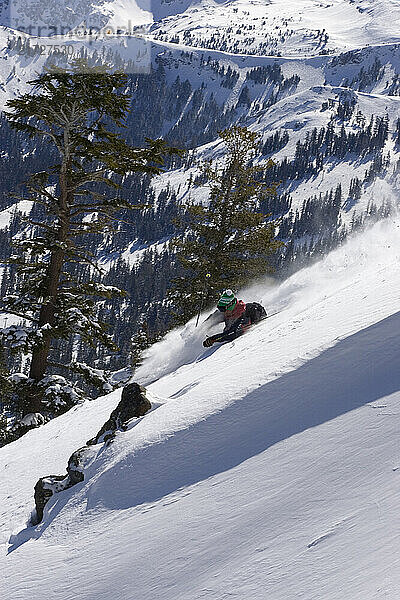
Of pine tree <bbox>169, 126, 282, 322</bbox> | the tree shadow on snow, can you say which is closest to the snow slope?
the tree shadow on snow

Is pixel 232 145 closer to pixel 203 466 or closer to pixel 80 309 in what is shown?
pixel 80 309

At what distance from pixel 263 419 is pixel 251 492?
4.29 ft

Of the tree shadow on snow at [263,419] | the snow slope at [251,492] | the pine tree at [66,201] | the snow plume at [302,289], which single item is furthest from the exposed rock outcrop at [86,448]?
the snow plume at [302,289]

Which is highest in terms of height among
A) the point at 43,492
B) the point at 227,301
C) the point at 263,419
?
the point at 263,419

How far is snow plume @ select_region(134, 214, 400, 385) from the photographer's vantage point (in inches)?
635

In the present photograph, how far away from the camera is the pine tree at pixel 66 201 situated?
13086 mm

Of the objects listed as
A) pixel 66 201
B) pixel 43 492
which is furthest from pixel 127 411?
pixel 66 201

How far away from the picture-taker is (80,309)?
14.0 meters

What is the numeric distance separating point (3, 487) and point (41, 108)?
959 centimetres

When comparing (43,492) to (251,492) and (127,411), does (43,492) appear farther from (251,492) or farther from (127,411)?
(251,492)

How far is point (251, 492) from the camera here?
5398 millimetres


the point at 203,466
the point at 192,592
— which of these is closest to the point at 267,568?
the point at 192,592

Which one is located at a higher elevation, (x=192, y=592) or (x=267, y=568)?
(x=267, y=568)

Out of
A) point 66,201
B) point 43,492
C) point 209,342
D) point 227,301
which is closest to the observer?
point 43,492
